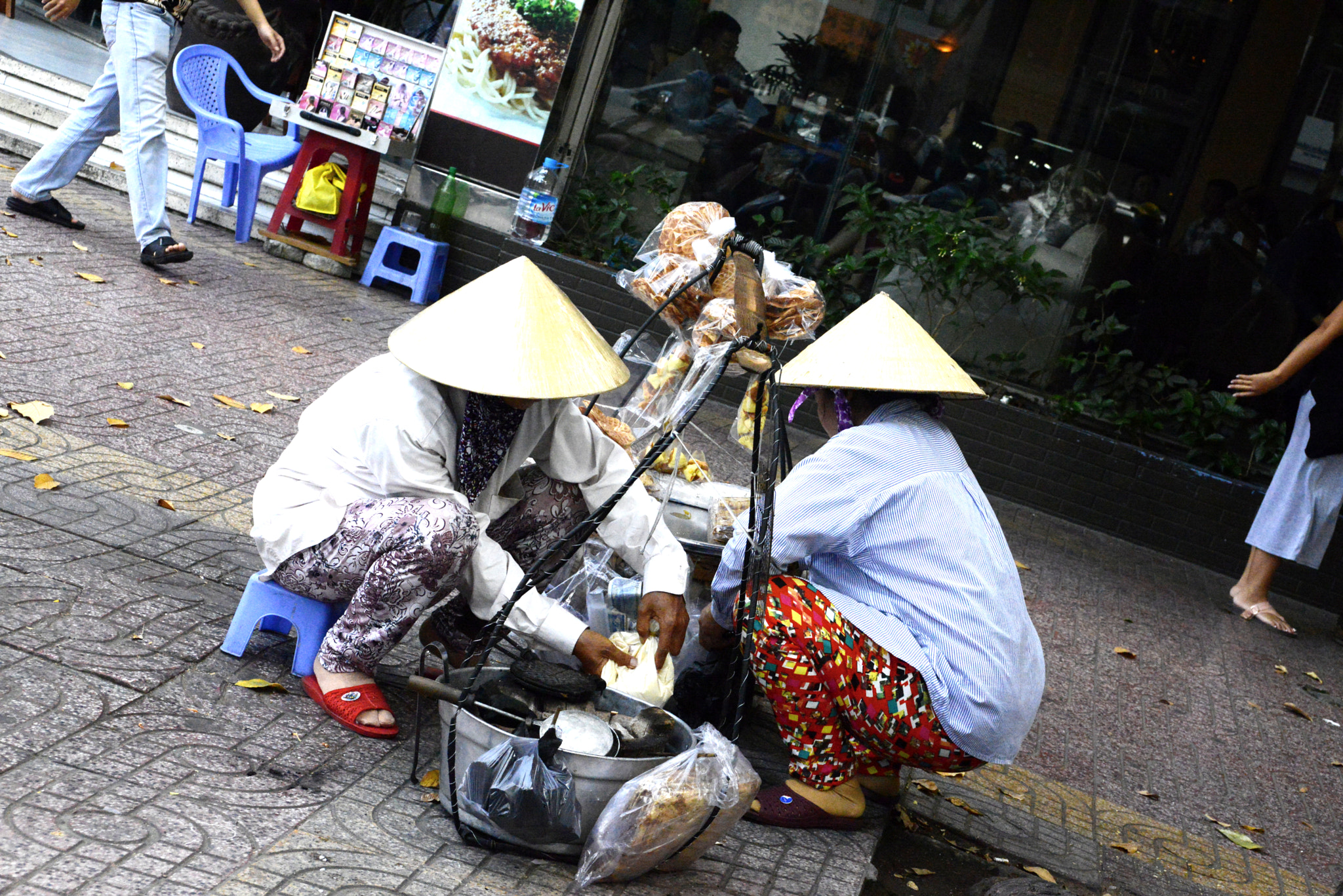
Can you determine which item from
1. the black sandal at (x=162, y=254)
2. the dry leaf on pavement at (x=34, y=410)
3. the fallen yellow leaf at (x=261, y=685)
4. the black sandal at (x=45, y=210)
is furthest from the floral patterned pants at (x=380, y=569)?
the black sandal at (x=45, y=210)

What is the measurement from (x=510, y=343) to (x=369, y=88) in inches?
212

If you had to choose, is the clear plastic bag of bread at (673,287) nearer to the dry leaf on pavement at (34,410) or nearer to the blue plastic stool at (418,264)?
the dry leaf on pavement at (34,410)

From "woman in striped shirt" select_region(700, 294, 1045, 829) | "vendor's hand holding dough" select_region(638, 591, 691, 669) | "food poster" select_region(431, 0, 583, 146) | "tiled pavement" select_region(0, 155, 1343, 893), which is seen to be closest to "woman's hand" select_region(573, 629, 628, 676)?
"vendor's hand holding dough" select_region(638, 591, 691, 669)

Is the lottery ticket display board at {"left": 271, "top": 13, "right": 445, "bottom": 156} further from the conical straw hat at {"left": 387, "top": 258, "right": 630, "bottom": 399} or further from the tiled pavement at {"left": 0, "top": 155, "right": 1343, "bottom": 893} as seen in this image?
the conical straw hat at {"left": 387, "top": 258, "right": 630, "bottom": 399}

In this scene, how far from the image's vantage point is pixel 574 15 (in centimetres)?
791

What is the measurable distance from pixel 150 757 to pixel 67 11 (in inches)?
205

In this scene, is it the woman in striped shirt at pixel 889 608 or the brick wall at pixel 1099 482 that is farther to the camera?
the brick wall at pixel 1099 482

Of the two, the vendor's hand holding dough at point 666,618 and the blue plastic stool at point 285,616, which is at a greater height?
the vendor's hand holding dough at point 666,618

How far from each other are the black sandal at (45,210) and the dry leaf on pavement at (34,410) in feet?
9.35

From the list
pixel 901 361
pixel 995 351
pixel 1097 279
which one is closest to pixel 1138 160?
pixel 1097 279

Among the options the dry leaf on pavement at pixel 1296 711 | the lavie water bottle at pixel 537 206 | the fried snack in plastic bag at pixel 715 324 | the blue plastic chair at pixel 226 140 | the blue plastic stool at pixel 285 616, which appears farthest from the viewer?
the lavie water bottle at pixel 537 206

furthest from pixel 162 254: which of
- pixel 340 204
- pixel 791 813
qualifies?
pixel 791 813

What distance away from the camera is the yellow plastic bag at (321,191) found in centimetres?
775

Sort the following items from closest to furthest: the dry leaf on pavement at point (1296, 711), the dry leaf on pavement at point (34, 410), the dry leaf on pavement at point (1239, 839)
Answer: the dry leaf on pavement at point (1239, 839), the dry leaf on pavement at point (34, 410), the dry leaf on pavement at point (1296, 711)
